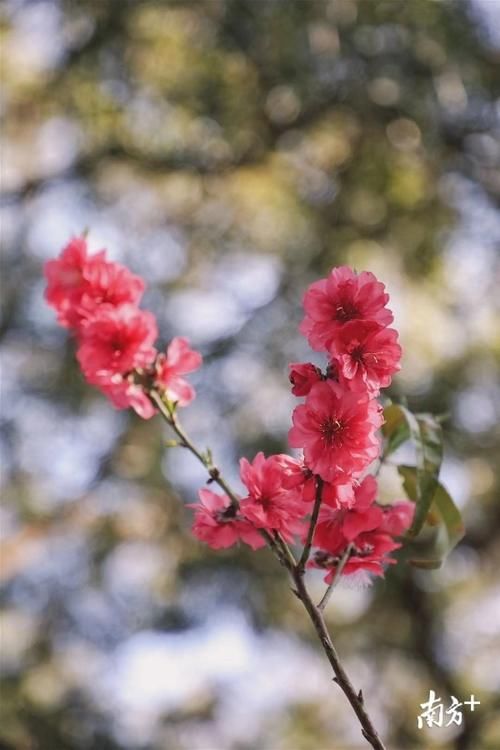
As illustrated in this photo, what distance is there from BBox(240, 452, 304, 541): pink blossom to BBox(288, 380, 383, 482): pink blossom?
3 cm

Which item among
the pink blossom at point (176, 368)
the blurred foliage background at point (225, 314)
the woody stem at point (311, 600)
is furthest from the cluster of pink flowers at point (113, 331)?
the blurred foliage background at point (225, 314)

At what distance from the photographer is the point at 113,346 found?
0.84 meters

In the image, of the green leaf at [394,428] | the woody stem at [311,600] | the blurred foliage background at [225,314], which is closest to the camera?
the woody stem at [311,600]

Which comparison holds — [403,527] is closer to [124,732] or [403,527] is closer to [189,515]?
[124,732]

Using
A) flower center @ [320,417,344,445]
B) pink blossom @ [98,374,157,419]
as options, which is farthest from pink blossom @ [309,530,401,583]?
pink blossom @ [98,374,157,419]

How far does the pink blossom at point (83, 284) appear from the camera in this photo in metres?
0.86

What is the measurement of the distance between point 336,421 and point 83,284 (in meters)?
0.33

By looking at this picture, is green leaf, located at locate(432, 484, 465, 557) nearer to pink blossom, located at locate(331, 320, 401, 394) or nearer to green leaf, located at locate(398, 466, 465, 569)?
green leaf, located at locate(398, 466, 465, 569)

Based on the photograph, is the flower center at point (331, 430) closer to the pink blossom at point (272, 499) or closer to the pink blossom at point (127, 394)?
the pink blossom at point (272, 499)

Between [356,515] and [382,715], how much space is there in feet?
8.09

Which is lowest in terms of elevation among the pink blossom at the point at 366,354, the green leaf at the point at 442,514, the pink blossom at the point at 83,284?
the pink blossom at the point at 366,354

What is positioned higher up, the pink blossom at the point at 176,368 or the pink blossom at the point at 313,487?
the pink blossom at the point at 176,368

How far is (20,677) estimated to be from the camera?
2.52 m

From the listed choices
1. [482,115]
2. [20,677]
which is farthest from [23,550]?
[482,115]
